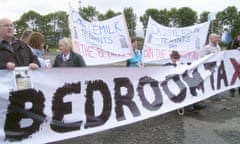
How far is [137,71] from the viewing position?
15.0 ft

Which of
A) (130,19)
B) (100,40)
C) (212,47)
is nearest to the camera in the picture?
(212,47)

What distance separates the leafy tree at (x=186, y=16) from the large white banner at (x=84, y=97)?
199 ft

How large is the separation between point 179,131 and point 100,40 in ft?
11.9

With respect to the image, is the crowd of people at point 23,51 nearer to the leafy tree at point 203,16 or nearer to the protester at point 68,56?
the protester at point 68,56

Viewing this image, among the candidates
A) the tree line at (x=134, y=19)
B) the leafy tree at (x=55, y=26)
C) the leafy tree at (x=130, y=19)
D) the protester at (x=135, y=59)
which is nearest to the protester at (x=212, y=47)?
the protester at (x=135, y=59)

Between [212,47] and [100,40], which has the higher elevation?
[100,40]

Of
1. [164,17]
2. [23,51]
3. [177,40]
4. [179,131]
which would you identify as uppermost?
[164,17]

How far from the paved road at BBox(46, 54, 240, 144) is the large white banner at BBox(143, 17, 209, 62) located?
3.06 meters

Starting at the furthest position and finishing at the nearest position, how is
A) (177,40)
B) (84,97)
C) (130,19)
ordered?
(130,19), (177,40), (84,97)

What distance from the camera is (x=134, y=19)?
62.5 metres

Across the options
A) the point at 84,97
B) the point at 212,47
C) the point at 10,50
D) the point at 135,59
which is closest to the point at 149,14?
the point at 135,59

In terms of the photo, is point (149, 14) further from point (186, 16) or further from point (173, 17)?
point (186, 16)

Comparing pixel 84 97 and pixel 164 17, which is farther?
pixel 164 17

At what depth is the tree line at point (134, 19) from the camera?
178ft
